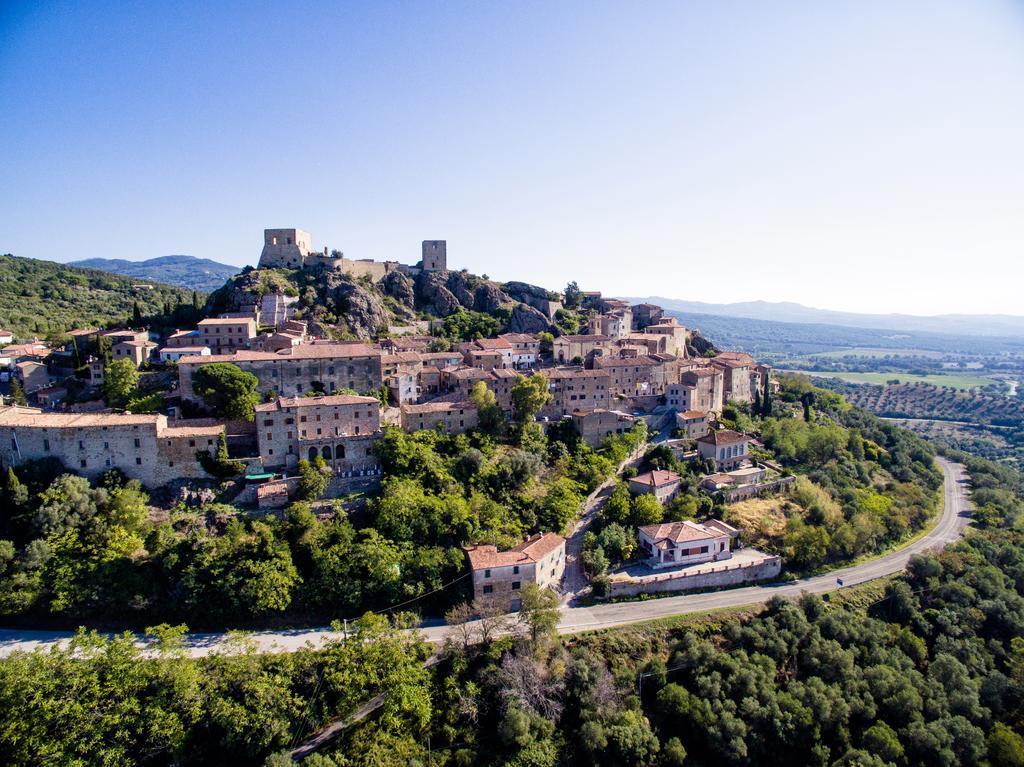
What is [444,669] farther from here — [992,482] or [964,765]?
[992,482]

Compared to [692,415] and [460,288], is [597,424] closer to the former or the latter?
[692,415]

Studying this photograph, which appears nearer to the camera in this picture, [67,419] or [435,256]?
[67,419]

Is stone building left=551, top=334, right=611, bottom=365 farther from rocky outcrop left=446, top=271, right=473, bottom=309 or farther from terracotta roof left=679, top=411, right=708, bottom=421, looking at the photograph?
rocky outcrop left=446, top=271, right=473, bottom=309

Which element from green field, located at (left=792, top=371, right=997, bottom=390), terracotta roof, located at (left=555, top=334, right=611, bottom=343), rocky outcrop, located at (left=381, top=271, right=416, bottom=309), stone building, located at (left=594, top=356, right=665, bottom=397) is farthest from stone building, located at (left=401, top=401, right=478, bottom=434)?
green field, located at (left=792, top=371, right=997, bottom=390)

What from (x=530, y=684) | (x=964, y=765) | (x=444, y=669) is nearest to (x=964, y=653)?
(x=964, y=765)

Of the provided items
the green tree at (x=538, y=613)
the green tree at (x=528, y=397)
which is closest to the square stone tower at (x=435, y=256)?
the green tree at (x=528, y=397)

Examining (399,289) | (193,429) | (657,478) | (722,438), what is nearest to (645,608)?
(657,478)
